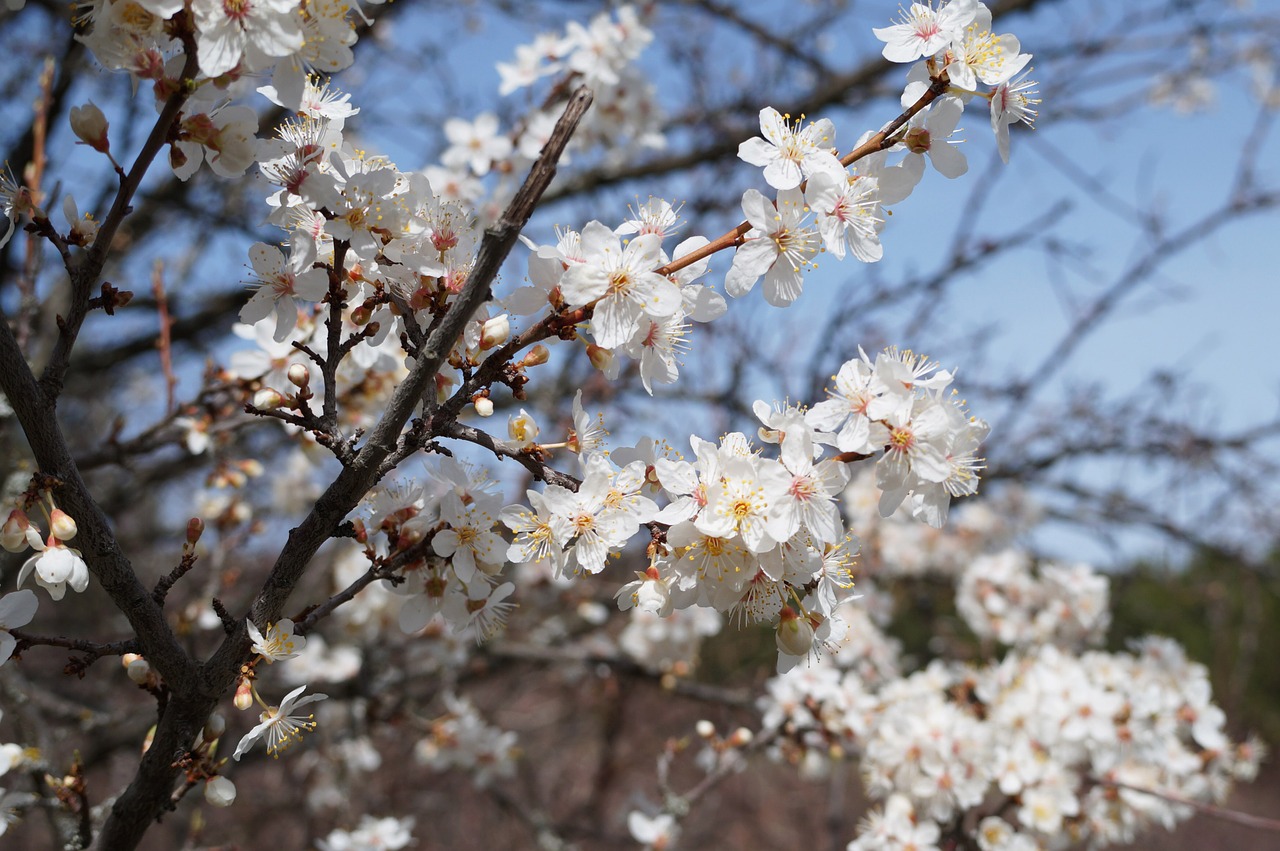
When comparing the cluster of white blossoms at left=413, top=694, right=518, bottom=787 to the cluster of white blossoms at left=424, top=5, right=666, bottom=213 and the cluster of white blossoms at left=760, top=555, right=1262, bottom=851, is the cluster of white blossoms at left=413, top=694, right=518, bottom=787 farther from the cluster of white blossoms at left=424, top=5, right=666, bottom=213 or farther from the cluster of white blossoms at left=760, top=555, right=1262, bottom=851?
the cluster of white blossoms at left=424, top=5, right=666, bottom=213

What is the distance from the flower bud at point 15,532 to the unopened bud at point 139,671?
0.29m

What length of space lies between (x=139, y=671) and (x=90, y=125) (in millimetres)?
832

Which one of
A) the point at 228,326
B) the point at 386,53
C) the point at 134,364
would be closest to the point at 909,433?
the point at 228,326

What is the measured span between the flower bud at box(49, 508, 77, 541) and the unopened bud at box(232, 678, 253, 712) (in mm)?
312

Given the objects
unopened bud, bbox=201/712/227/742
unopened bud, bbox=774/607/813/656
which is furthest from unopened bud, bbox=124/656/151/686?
unopened bud, bbox=774/607/813/656

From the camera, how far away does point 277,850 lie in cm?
550

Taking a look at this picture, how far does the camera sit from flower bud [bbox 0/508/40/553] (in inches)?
45.3

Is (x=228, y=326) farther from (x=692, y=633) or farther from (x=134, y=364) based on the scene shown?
(x=692, y=633)

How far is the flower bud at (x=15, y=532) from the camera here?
1149 millimetres

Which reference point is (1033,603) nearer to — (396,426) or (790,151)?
(790,151)

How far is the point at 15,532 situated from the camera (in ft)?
3.79

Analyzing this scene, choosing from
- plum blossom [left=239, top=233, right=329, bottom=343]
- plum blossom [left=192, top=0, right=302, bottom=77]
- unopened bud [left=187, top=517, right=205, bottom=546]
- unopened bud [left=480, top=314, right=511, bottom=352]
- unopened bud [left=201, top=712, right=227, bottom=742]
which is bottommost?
unopened bud [left=201, top=712, right=227, bottom=742]

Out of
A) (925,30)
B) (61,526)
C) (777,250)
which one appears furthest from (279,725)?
(925,30)

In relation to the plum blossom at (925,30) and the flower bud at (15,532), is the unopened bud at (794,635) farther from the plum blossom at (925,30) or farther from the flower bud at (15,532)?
the flower bud at (15,532)
